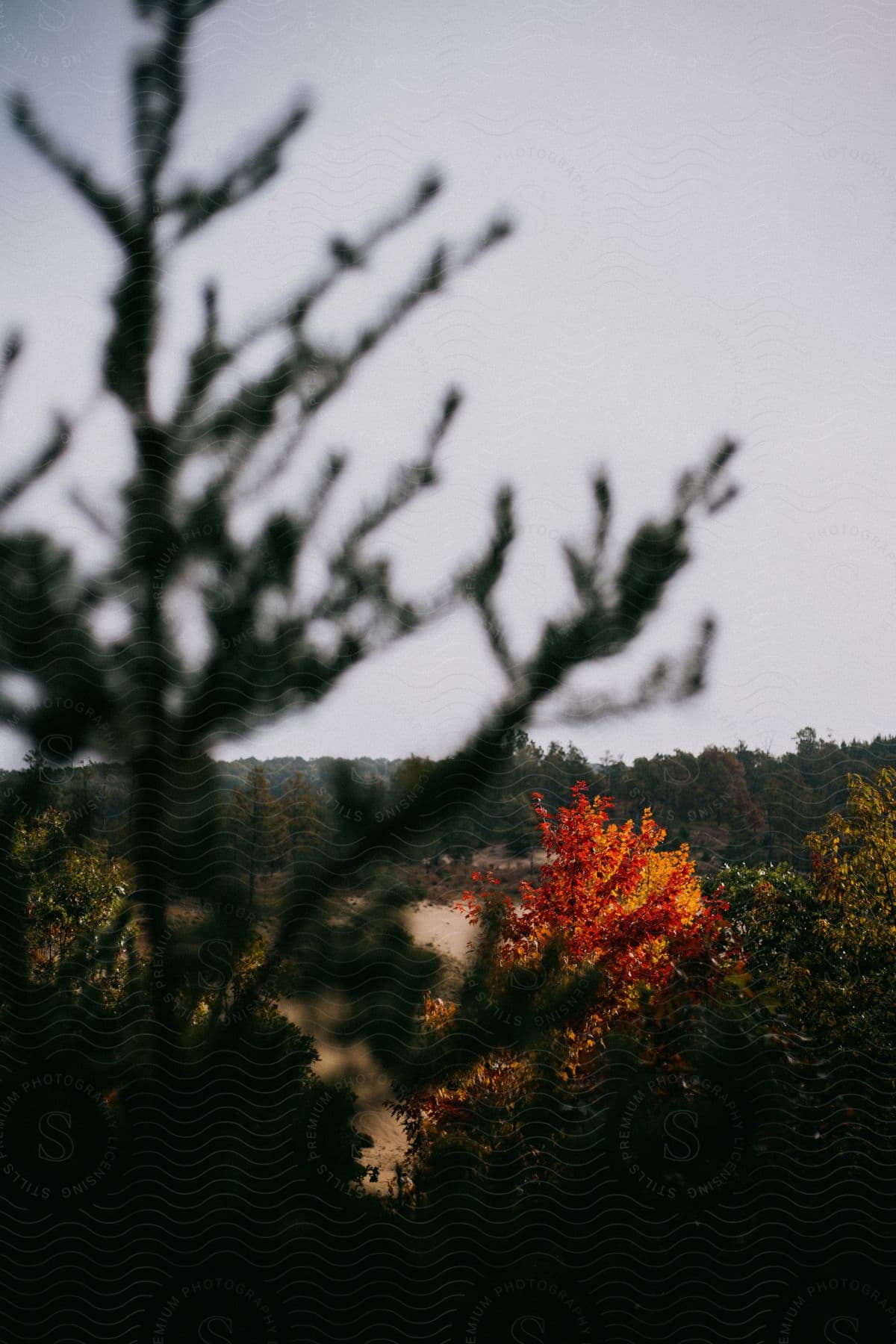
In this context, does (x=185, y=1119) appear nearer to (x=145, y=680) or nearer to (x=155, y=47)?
(x=145, y=680)

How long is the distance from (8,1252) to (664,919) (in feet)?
9.61

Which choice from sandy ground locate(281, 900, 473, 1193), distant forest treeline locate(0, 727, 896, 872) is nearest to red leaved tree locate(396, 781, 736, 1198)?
sandy ground locate(281, 900, 473, 1193)

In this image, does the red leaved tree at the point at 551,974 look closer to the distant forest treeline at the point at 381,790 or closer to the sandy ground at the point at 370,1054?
the sandy ground at the point at 370,1054

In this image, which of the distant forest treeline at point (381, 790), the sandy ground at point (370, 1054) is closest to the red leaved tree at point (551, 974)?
the sandy ground at point (370, 1054)

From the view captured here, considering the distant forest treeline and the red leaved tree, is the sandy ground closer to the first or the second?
the red leaved tree

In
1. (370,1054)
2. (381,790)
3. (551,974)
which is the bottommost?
(370,1054)

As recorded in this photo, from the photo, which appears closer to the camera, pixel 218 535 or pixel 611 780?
pixel 218 535

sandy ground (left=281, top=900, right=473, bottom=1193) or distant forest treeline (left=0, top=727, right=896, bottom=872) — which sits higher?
distant forest treeline (left=0, top=727, right=896, bottom=872)

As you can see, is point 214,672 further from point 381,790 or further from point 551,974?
point 551,974

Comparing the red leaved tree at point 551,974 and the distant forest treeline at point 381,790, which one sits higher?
the distant forest treeline at point 381,790

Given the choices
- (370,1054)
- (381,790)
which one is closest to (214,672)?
(381,790)

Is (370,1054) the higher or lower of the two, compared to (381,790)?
lower

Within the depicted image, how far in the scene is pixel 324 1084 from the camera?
2654 mm

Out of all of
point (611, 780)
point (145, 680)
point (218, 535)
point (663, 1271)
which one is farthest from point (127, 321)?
point (663, 1271)
